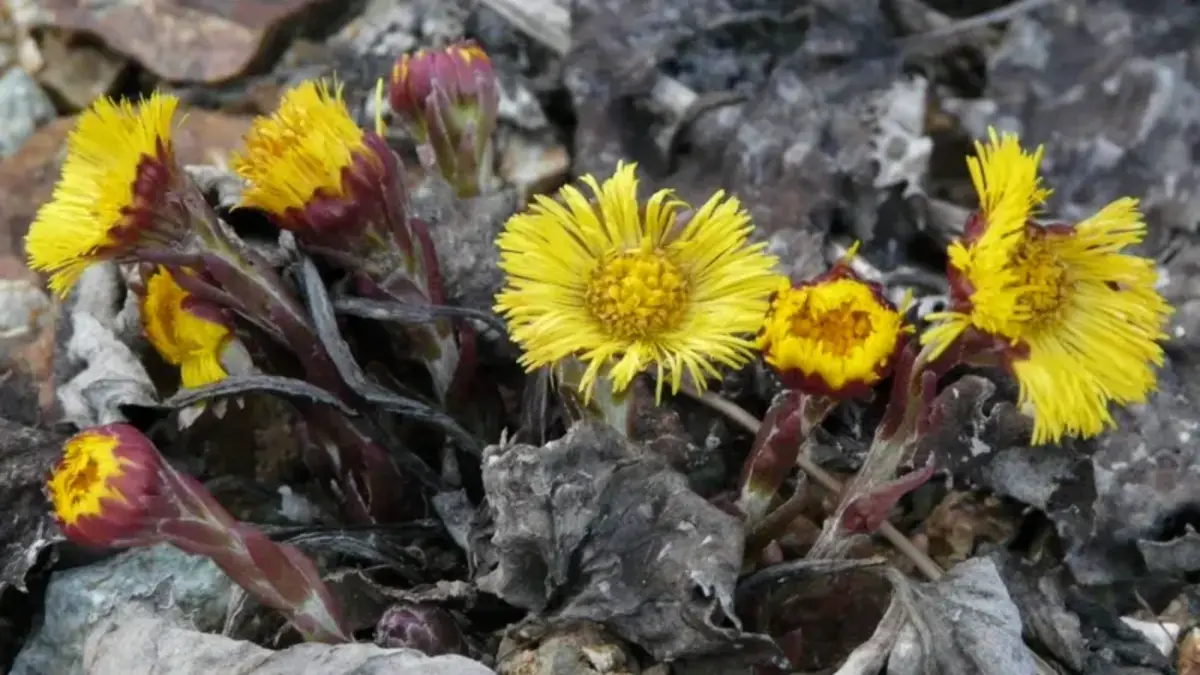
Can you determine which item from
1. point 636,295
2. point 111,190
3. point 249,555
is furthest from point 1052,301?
point 111,190

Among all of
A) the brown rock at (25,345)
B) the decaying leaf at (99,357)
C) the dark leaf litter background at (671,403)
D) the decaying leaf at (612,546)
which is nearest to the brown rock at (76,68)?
the dark leaf litter background at (671,403)

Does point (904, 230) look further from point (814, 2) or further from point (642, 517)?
point (642, 517)

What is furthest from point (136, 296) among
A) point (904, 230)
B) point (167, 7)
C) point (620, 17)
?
point (904, 230)

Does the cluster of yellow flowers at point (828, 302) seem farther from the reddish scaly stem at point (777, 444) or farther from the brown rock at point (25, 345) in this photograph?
the brown rock at point (25, 345)

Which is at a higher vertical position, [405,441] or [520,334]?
[520,334]

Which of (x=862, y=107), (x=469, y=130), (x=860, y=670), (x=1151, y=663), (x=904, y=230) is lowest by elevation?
(x=1151, y=663)

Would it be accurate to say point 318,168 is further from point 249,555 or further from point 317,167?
point 249,555

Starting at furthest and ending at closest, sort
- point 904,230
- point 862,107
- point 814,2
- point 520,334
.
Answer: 1. point 814,2
2. point 862,107
3. point 904,230
4. point 520,334
